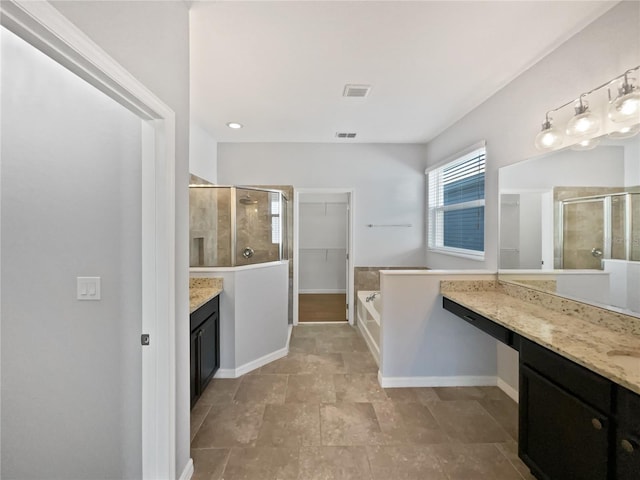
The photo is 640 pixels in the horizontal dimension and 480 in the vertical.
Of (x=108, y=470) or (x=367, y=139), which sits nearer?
(x=108, y=470)

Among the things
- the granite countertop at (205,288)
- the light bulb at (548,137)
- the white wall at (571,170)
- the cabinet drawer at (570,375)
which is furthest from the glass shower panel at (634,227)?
the granite countertop at (205,288)

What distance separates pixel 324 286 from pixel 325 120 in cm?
415

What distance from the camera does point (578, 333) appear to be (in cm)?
157

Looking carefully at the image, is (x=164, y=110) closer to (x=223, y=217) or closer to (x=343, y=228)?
(x=223, y=217)

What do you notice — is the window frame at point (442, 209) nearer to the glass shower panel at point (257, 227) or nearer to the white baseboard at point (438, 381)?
the white baseboard at point (438, 381)

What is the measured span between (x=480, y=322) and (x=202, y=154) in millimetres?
3424

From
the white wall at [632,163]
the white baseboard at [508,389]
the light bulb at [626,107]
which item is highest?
the light bulb at [626,107]

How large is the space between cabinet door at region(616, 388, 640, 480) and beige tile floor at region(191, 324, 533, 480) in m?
0.76

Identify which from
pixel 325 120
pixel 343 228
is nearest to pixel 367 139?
pixel 325 120

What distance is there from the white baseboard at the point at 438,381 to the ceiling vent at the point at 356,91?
256 cm

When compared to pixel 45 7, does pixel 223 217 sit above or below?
below

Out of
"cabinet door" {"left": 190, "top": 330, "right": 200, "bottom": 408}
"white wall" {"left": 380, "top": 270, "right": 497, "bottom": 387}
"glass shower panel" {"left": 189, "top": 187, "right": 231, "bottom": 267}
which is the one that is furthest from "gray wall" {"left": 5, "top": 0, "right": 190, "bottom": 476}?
"white wall" {"left": 380, "top": 270, "right": 497, "bottom": 387}

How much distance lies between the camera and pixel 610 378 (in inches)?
44.3

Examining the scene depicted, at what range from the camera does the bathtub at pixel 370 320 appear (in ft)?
10.4
